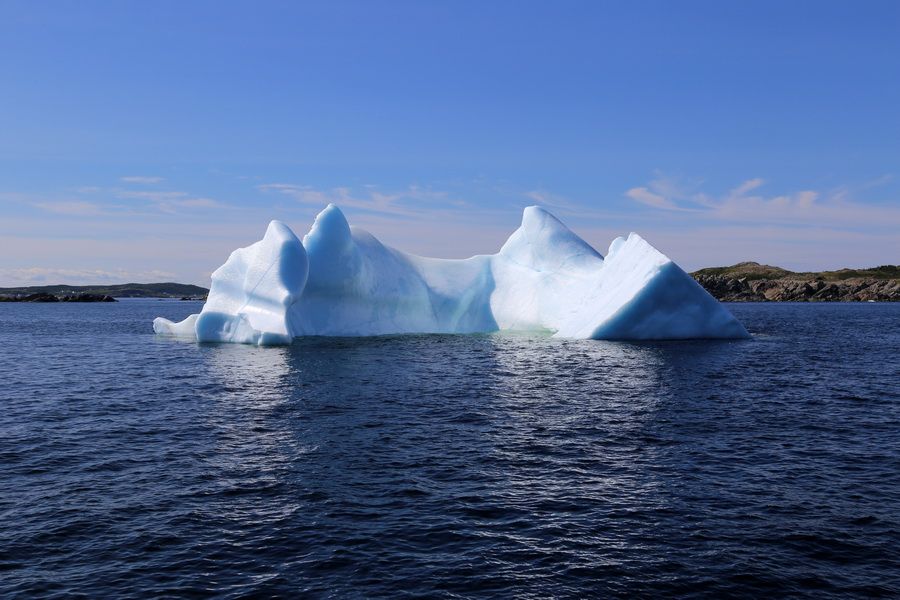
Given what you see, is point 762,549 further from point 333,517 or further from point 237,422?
point 237,422

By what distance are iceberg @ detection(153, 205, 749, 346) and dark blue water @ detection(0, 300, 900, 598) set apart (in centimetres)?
1235

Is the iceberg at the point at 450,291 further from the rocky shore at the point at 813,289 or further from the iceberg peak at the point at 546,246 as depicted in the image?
the rocky shore at the point at 813,289

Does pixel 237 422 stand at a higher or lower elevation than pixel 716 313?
lower

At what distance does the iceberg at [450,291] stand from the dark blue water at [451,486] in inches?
486

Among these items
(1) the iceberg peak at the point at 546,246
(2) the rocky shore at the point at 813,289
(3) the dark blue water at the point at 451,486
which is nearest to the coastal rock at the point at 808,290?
(2) the rocky shore at the point at 813,289

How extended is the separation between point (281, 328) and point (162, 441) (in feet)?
73.7

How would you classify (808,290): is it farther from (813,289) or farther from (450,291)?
(450,291)

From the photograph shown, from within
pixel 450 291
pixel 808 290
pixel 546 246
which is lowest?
pixel 450 291

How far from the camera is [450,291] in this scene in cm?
5528

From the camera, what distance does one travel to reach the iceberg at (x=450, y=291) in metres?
42.0

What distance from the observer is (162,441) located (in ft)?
61.9

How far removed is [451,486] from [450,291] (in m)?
40.7

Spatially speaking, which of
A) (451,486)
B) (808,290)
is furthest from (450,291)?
(808,290)

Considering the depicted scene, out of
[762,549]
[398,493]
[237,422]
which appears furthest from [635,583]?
[237,422]
